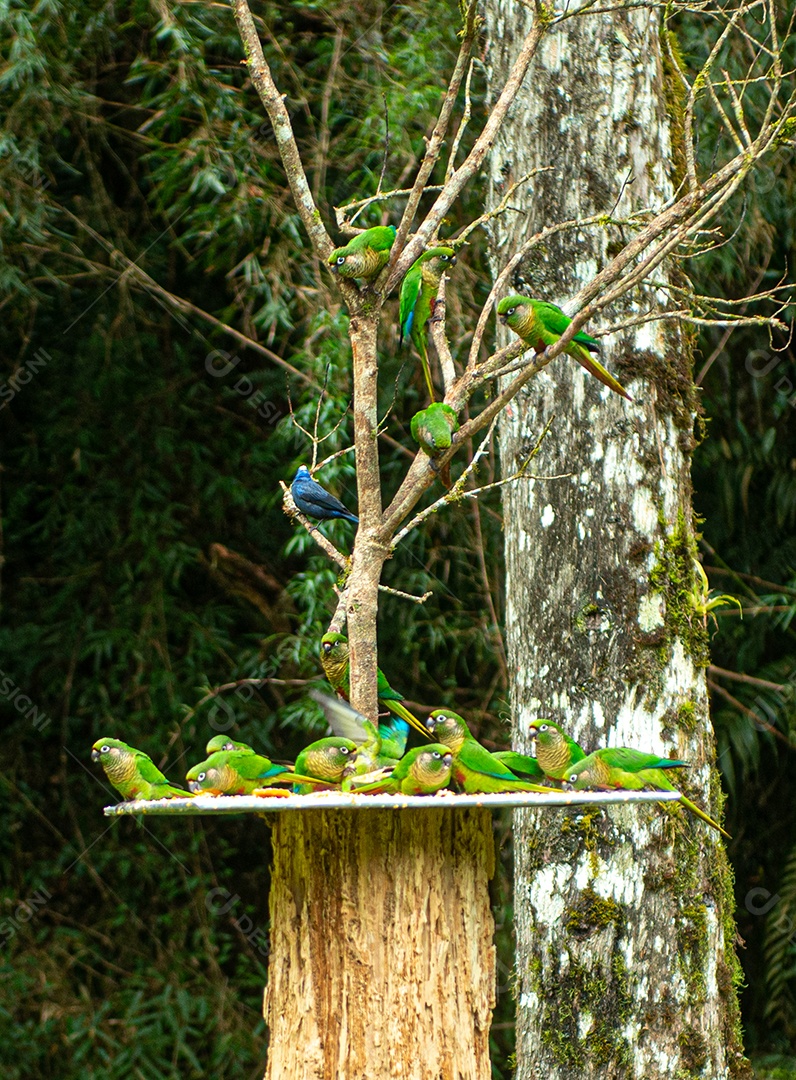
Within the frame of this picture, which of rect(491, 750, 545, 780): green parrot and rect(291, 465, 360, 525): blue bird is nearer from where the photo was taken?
rect(491, 750, 545, 780): green parrot

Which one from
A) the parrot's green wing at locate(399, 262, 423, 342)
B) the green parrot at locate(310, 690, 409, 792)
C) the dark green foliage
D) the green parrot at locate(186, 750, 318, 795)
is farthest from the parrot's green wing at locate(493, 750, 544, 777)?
the dark green foliage

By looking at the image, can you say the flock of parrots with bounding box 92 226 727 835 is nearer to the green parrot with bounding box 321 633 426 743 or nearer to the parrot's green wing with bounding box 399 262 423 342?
the green parrot with bounding box 321 633 426 743

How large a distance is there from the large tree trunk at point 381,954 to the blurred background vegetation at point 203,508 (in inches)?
62.3

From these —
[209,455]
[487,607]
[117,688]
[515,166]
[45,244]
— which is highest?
[45,244]

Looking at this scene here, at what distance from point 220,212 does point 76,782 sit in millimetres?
2139

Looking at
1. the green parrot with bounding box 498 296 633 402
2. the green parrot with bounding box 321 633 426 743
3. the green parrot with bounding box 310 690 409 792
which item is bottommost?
the green parrot with bounding box 310 690 409 792

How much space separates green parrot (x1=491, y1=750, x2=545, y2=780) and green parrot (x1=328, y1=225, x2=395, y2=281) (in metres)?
0.73

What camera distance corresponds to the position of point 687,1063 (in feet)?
7.53

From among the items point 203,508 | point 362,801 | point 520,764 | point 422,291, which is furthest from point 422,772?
point 203,508

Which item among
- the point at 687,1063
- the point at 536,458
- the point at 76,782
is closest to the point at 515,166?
the point at 536,458

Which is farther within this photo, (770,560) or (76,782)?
(76,782)

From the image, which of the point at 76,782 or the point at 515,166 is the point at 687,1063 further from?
the point at 76,782

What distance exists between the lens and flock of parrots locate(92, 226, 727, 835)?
1508mm

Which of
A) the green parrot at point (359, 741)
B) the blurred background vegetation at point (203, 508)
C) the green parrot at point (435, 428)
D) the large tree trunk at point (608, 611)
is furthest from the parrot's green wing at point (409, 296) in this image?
the blurred background vegetation at point (203, 508)
